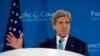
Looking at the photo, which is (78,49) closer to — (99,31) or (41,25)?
(99,31)

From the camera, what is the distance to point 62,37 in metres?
2.16

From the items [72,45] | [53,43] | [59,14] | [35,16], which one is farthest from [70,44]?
[35,16]

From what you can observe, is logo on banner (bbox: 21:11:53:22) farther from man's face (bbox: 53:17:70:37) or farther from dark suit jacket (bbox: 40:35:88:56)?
dark suit jacket (bbox: 40:35:88:56)

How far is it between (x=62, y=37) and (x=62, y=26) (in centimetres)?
11

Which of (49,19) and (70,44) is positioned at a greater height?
(49,19)

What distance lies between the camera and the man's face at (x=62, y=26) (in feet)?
7.05

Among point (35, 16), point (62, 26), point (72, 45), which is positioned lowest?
point (72, 45)

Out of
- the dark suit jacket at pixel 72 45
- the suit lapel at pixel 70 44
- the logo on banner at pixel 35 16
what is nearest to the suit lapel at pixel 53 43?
the dark suit jacket at pixel 72 45

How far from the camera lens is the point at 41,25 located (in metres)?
2.19

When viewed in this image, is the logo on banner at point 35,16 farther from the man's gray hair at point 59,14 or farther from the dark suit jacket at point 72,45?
the dark suit jacket at point 72,45

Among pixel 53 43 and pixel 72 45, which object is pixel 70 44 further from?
pixel 53 43

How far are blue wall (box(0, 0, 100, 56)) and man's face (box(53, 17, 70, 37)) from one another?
4 centimetres

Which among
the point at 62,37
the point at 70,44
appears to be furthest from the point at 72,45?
the point at 62,37

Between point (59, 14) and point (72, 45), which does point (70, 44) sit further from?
point (59, 14)
